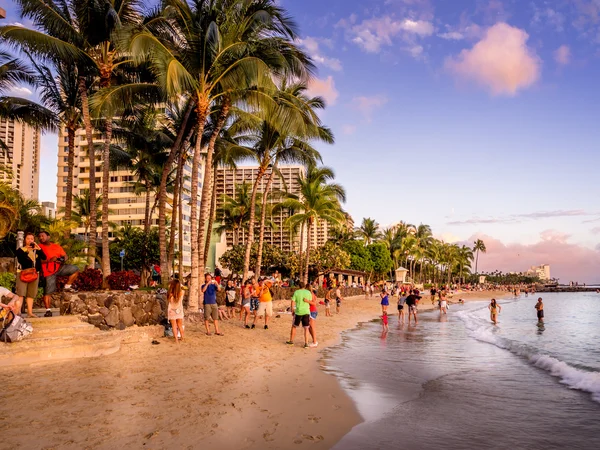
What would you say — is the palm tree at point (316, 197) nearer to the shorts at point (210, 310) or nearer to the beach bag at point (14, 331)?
the shorts at point (210, 310)

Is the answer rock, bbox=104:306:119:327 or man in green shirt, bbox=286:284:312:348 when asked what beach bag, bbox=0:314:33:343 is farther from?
man in green shirt, bbox=286:284:312:348

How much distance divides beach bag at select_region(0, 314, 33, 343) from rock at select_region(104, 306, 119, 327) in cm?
253

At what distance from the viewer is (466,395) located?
297 inches

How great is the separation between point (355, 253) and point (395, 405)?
208ft

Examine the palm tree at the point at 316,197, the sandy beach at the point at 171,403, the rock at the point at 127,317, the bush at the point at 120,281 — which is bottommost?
the sandy beach at the point at 171,403

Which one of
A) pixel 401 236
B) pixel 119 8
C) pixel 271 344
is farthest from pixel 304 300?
pixel 401 236

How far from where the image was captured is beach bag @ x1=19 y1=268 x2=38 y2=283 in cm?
868

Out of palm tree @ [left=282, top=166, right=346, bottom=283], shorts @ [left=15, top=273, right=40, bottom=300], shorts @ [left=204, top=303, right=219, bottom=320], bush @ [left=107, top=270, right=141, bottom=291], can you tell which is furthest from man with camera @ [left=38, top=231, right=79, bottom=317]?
palm tree @ [left=282, top=166, right=346, bottom=283]

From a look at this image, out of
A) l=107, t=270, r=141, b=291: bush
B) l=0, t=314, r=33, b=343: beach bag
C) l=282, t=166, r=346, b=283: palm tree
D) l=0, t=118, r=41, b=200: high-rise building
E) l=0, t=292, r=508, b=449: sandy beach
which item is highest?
l=0, t=118, r=41, b=200: high-rise building

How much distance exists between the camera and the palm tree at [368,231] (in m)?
79.7

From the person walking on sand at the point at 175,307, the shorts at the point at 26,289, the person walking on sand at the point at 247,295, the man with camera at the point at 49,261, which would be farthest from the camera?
the person walking on sand at the point at 247,295

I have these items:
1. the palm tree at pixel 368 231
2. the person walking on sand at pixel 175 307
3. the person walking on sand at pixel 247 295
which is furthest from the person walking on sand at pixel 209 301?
the palm tree at pixel 368 231

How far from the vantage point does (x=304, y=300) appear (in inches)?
452

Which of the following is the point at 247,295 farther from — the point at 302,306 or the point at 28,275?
the point at 28,275
